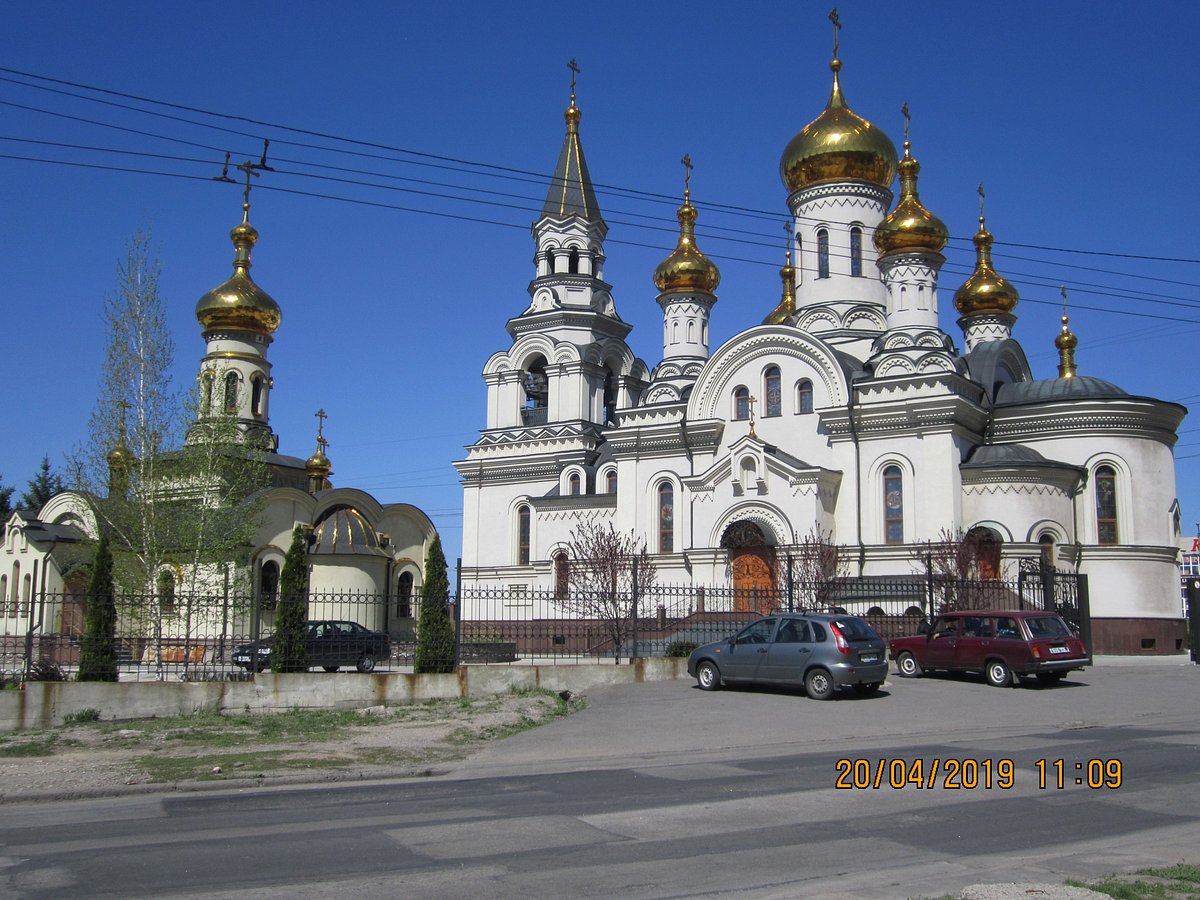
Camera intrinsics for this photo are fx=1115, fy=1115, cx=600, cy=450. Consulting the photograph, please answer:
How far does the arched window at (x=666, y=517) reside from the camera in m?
36.0

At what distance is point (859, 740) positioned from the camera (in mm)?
13414

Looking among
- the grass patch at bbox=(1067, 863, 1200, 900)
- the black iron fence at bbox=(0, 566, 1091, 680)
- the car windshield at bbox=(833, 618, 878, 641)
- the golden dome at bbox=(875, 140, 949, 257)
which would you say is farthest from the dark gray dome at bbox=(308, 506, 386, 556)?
the grass patch at bbox=(1067, 863, 1200, 900)

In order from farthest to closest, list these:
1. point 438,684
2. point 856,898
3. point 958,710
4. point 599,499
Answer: point 599,499
point 438,684
point 958,710
point 856,898

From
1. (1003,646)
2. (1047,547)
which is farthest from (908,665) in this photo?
(1047,547)

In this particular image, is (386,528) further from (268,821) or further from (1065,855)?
(1065,855)


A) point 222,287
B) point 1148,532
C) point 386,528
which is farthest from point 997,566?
point 222,287

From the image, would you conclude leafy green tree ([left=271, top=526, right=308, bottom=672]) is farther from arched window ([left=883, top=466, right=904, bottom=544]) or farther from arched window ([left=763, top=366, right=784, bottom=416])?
arched window ([left=763, top=366, right=784, bottom=416])

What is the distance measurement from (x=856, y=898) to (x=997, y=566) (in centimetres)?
2607

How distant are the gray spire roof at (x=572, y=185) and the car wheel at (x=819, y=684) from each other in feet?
92.0

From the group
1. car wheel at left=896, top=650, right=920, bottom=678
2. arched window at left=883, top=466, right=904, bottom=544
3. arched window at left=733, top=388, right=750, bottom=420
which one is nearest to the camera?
car wheel at left=896, top=650, right=920, bottom=678

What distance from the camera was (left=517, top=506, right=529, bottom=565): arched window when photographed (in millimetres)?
41375

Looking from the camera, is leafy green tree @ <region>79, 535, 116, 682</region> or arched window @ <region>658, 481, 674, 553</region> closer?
leafy green tree @ <region>79, 535, 116, 682</region>

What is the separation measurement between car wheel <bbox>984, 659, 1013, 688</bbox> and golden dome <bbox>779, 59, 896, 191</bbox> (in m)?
24.0

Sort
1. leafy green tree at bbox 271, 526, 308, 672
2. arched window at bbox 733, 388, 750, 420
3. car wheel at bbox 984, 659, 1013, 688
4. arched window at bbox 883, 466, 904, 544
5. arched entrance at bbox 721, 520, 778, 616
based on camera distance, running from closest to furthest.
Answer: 1. leafy green tree at bbox 271, 526, 308, 672
2. car wheel at bbox 984, 659, 1013, 688
3. arched window at bbox 883, 466, 904, 544
4. arched entrance at bbox 721, 520, 778, 616
5. arched window at bbox 733, 388, 750, 420
